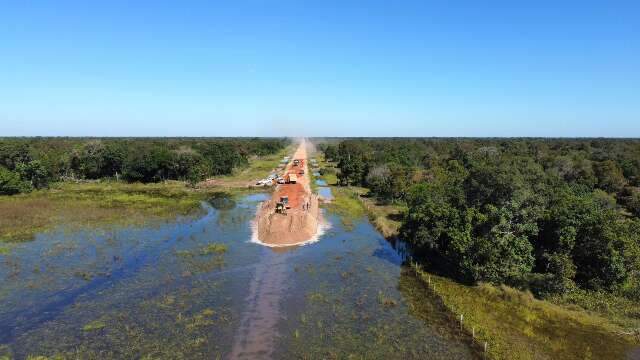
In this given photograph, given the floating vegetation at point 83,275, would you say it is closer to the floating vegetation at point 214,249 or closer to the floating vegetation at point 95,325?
the floating vegetation at point 95,325

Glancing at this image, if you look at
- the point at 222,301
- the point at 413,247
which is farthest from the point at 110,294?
the point at 413,247

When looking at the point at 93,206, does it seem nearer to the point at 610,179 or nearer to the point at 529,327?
the point at 529,327

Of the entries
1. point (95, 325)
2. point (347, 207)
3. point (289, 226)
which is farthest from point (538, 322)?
point (347, 207)

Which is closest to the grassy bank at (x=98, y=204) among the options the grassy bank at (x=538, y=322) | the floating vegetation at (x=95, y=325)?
the floating vegetation at (x=95, y=325)

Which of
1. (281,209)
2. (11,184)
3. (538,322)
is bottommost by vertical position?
(538,322)

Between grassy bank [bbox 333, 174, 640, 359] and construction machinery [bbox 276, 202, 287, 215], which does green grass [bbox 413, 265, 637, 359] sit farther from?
construction machinery [bbox 276, 202, 287, 215]

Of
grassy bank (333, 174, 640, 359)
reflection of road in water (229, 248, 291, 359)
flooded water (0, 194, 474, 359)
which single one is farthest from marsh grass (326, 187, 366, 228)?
grassy bank (333, 174, 640, 359)

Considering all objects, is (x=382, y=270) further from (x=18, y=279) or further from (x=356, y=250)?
(x=18, y=279)
